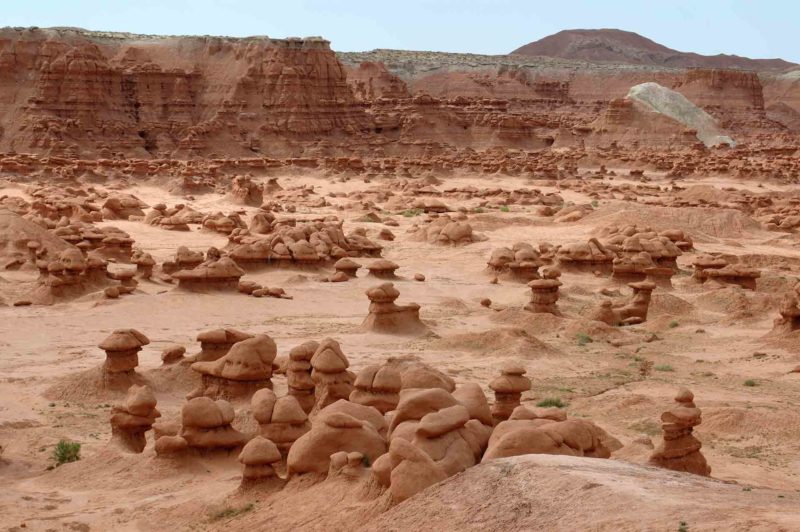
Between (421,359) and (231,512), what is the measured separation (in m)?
6.20

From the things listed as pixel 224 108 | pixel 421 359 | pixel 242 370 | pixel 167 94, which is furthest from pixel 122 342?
pixel 167 94

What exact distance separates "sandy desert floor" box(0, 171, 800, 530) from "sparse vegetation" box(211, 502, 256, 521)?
16 mm

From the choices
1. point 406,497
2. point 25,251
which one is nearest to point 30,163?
point 25,251

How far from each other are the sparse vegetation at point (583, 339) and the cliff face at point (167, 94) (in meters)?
38.3

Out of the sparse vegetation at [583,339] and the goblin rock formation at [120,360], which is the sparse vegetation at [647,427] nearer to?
the sparse vegetation at [583,339]

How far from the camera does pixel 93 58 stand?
2172 inches


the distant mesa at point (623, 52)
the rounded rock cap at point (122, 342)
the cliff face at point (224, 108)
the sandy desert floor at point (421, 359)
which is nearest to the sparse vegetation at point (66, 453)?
the sandy desert floor at point (421, 359)

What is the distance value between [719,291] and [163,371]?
32.1 feet

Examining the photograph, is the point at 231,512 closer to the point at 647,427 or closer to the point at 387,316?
the point at 647,427

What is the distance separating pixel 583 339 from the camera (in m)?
15.2

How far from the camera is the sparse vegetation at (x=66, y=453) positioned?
379 inches

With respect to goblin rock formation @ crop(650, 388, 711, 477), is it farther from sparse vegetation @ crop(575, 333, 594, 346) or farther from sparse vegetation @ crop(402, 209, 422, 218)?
sparse vegetation @ crop(402, 209, 422, 218)

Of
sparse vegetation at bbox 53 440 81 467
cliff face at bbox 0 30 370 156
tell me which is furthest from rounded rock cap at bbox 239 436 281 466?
cliff face at bbox 0 30 370 156

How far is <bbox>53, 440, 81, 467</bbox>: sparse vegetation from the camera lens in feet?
31.6
